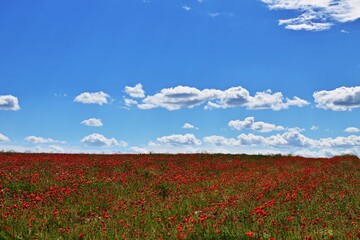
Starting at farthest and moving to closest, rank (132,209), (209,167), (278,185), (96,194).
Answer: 1. (209,167)
2. (278,185)
3. (96,194)
4. (132,209)

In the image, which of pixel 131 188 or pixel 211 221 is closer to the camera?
pixel 211 221

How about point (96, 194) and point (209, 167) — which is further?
point (209, 167)

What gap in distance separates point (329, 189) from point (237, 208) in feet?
15.2

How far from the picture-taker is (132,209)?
29.4 feet

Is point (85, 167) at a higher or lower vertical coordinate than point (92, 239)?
higher

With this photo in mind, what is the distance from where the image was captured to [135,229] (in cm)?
708

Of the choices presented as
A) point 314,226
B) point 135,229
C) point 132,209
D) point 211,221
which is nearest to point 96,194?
point 132,209

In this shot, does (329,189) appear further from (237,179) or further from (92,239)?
(92,239)

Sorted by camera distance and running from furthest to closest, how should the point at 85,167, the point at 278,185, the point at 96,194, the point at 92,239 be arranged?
the point at 85,167, the point at 278,185, the point at 96,194, the point at 92,239

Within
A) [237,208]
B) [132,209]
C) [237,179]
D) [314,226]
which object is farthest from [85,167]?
[314,226]

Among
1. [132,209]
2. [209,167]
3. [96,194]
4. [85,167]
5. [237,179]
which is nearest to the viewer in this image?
[132,209]

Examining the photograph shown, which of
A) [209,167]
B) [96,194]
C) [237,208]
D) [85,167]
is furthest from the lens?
[209,167]

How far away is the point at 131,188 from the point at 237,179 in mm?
3888

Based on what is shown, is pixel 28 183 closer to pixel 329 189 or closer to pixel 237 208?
pixel 237 208
